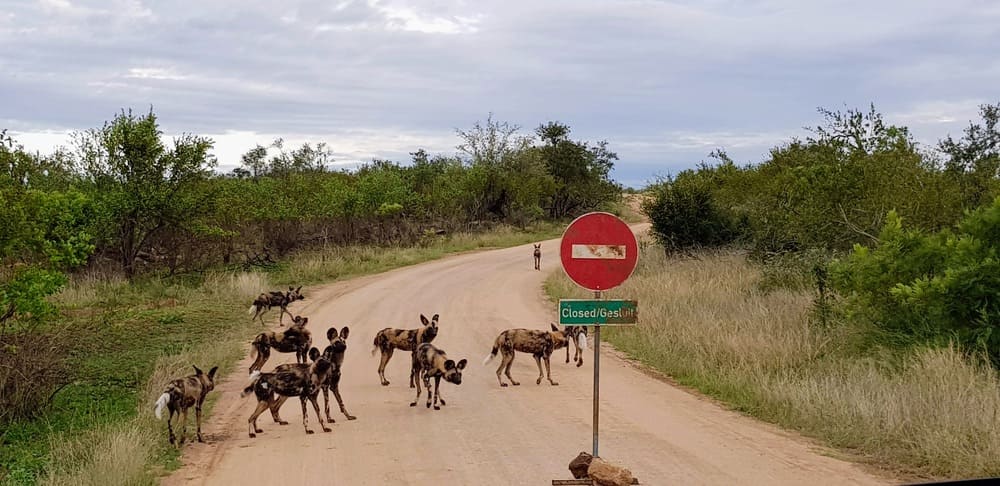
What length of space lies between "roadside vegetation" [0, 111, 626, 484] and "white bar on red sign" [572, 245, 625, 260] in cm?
457

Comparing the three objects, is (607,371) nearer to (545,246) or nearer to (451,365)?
(451,365)

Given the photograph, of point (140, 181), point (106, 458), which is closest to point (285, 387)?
point (106, 458)

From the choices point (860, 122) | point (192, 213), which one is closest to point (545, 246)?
point (192, 213)

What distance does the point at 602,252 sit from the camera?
7773 mm

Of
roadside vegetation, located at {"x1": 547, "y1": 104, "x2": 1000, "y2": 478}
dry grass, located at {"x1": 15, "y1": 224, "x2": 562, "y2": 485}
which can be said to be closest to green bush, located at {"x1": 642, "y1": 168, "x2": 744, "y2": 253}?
roadside vegetation, located at {"x1": 547, "y1": 104, "x2": 1000, "y2": 478}

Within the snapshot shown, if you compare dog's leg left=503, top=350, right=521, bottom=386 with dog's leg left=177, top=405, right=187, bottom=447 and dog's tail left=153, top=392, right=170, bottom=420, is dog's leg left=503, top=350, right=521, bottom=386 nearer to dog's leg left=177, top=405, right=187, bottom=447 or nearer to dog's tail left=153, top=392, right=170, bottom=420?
dog's leg left=177, top=405, right=187, bottom=447

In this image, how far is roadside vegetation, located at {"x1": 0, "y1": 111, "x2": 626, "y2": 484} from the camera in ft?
34.9

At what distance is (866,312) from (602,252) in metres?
7.03

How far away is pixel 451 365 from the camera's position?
413 inches

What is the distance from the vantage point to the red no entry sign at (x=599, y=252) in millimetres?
7695

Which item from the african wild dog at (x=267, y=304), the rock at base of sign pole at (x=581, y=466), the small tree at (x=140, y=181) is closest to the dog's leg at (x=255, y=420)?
the rock at base of sign pole at (x=581, y=466)

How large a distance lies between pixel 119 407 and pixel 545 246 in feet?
107

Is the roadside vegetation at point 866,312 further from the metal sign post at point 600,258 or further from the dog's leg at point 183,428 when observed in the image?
the dog's leg at point 183,428

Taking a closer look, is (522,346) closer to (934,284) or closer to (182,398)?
(182,398)
